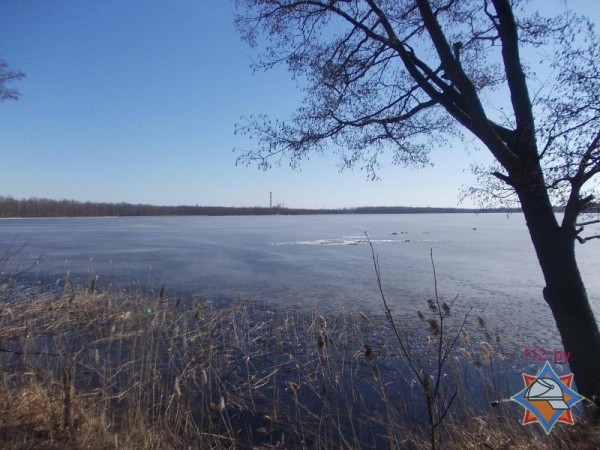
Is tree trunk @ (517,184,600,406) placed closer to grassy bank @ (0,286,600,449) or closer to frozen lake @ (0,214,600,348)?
grassy bank @ (0,286,600,449)

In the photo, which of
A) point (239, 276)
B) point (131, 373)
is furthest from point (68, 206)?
point (131, 373)

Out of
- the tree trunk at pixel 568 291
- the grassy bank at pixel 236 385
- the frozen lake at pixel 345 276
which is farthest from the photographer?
the frozen lake at pixel 345 276

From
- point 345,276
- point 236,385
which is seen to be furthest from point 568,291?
point 345,276

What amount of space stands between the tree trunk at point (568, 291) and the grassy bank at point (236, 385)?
0.49 m

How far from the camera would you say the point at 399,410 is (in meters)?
4.52

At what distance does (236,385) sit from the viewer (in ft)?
16.6

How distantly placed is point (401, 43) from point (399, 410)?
3.83 meters

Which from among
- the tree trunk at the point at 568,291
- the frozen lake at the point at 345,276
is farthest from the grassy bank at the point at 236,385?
the frozen lake at the point at 345,276

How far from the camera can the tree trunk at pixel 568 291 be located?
11.0 ft

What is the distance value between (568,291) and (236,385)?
3708 millimetres

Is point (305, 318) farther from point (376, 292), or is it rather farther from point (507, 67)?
point (507, 67)

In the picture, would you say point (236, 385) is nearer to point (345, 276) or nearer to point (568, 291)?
point (568, 291)

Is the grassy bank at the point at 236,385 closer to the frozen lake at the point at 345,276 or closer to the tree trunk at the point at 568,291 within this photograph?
the tree trunk at the point at 568,291

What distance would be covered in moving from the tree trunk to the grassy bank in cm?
49
